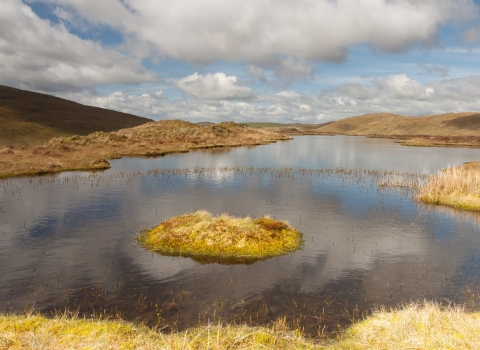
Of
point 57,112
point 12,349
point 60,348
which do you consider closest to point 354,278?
point 60,348

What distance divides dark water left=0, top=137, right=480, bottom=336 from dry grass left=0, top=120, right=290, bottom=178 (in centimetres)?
1912

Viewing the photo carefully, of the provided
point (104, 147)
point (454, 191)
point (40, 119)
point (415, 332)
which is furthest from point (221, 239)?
point (40, 119)

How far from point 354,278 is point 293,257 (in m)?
3.92

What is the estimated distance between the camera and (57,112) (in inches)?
6629

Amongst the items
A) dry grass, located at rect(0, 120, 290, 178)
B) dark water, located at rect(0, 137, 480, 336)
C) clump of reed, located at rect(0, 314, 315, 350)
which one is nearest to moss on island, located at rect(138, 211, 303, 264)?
dark water, located at rect(0, 137, 480, 336)

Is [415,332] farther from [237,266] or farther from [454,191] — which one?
[454,191]

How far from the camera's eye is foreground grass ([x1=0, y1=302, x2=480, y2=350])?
10758mm

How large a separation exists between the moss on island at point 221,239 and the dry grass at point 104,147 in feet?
122

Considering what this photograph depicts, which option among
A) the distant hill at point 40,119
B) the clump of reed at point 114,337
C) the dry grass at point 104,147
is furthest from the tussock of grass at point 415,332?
the distant hill at point 40,119

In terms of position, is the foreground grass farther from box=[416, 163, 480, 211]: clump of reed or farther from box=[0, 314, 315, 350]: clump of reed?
box=[416, 163, 480, 211]: clump of reed

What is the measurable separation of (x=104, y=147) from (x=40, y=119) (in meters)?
74.7

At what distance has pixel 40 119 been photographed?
481ft

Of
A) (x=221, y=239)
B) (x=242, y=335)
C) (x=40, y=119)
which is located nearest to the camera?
(x=242, y=335)

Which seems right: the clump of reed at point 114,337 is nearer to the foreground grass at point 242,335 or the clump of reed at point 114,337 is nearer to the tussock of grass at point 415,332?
the foreground grass at point 242,335
